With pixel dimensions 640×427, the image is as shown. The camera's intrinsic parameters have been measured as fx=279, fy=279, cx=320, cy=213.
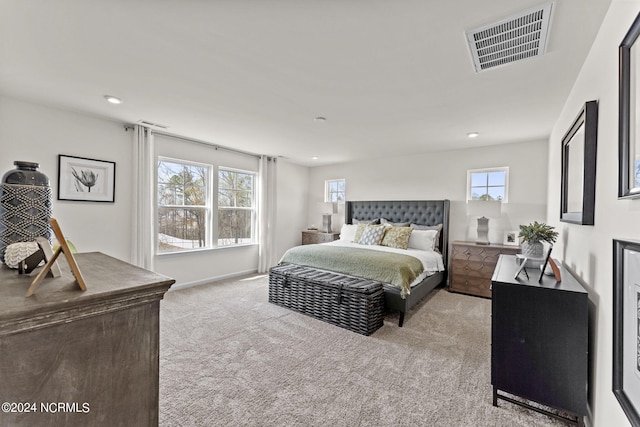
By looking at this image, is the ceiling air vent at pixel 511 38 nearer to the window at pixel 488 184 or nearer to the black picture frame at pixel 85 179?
the window at pixel 488 184

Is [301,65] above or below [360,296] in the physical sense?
above

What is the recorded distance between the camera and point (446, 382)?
2141mm

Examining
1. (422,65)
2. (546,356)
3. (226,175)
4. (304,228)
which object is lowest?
(546,356)

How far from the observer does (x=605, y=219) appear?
4.88ft

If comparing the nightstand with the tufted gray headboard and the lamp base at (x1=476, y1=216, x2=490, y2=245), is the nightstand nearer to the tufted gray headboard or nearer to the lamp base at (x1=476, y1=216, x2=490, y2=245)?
the tufted gray headboard

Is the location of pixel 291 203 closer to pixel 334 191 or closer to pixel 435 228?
pixel 334 191

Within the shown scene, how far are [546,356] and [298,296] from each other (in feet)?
8.13

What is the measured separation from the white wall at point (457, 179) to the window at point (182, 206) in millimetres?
A: 2851

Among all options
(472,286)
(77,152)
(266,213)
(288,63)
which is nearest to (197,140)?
(77,152)

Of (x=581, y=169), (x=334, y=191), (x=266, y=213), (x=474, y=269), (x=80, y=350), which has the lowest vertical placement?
(x=474, y=269)

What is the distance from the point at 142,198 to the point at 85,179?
0.64 metres

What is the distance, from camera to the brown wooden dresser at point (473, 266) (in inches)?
163

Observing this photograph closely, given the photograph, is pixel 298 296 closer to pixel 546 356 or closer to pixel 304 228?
pixel 546 356

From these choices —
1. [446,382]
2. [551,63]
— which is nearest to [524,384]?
[446,382]
